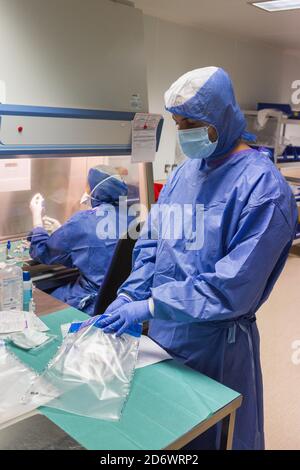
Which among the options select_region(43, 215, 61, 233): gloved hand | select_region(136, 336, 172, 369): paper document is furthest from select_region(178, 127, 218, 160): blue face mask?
select_region(43, 215, 61, 233): gloved hand

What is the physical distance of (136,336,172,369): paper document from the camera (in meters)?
1.19

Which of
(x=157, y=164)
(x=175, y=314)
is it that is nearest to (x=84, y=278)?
(x=175, y=314)

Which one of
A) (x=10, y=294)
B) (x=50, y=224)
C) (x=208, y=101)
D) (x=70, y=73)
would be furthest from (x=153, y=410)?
(x=50, y=224)

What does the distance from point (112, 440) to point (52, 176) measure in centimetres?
169

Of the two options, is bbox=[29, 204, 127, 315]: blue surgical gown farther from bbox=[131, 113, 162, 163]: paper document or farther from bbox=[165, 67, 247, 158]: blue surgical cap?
bbox=[165, 67, 247, 158]: blue surgical cap

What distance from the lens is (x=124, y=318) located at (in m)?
1.19

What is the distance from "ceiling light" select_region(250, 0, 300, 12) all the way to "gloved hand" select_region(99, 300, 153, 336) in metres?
1.99

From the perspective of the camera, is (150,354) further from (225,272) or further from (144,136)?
(144,136)

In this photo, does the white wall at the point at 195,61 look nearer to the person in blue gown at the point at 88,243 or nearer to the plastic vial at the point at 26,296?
the person in blue gown at the point at 88,243

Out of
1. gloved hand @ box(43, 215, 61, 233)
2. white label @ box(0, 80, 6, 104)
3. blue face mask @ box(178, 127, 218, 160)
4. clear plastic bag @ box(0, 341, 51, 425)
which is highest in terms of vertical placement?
white label @ box(0, 80, 6, 104)

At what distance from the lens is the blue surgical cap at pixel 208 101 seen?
120 centimetres

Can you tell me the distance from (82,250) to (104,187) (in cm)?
32

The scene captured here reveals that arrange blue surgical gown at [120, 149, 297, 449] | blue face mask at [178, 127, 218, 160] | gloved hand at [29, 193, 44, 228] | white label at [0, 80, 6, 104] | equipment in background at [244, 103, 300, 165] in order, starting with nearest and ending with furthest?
blue surgical gown at [120, 149, 297, 449] → blue face mask at [178, 127, 218, 160] → white label at [0, 80, 6, 104] → gloved hand at [29, 193, 44, 228] → equipment in background at [244, 103, 300, 165]

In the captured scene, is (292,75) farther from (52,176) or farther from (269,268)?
(269,268)
